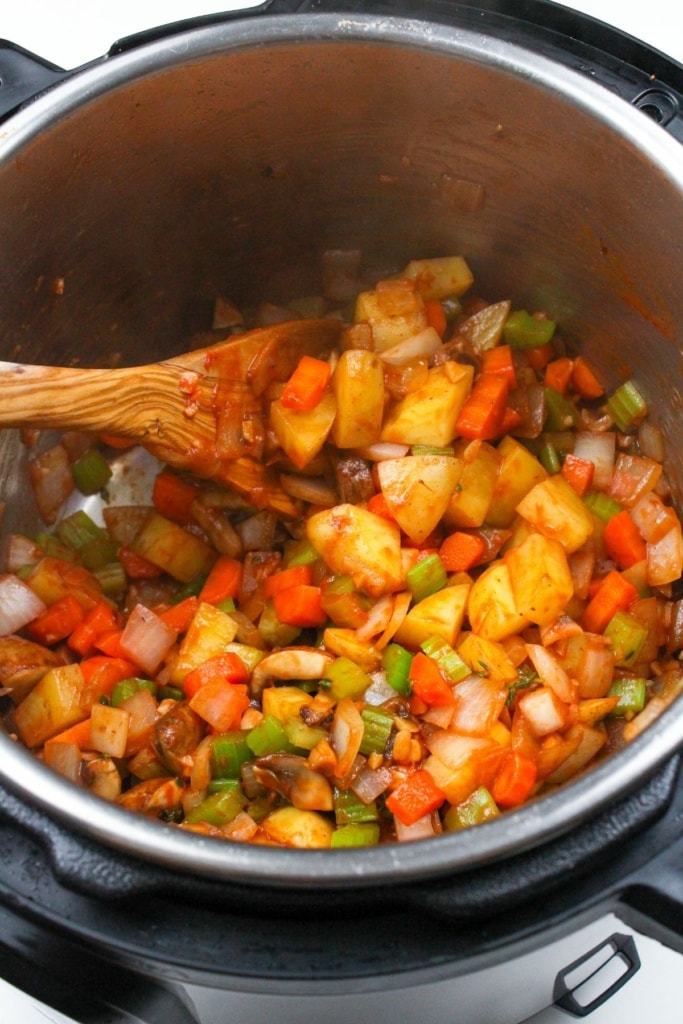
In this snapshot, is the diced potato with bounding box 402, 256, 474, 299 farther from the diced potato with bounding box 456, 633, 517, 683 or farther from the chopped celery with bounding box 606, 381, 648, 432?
the diced potato with bounding box 456, 633, 517, 683

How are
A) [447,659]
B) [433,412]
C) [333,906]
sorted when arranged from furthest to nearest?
[433,412]
[447,659]
[333,906]

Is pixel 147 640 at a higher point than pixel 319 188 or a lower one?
lower

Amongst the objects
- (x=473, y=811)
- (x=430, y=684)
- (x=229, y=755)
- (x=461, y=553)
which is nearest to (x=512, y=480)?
(x=461, y=553)

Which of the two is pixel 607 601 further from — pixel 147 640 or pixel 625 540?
pixel 147 640

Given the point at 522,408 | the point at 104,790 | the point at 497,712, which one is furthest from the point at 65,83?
the point at 497,712

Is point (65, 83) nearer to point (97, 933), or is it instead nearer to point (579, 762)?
point (97, 933)

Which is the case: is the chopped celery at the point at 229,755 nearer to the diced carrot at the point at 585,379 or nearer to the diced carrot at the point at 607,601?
the diced carrot at the point at 607,601

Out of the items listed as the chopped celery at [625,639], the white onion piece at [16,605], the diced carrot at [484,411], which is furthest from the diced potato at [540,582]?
the white onion piece at [16,605]
